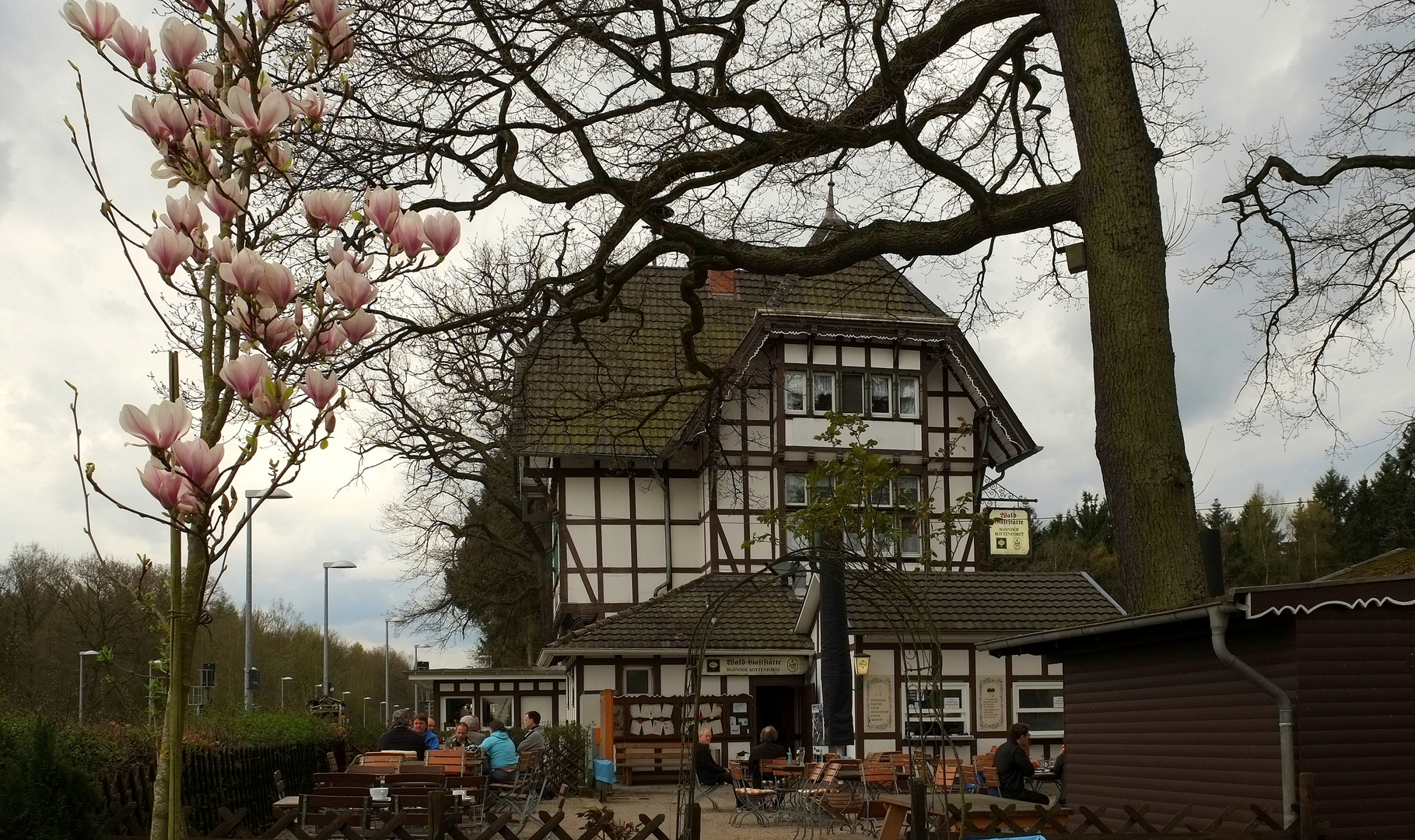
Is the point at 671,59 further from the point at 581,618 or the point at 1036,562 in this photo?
the point at 1036,562

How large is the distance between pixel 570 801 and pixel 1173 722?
14214mm

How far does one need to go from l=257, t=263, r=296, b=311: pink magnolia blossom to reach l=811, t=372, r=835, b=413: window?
27274 mm

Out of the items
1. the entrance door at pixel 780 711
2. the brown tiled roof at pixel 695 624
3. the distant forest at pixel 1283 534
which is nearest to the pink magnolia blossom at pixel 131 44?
the brown tiled roof at pixel 695 624

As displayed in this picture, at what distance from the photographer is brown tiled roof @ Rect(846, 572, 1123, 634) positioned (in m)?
27.2

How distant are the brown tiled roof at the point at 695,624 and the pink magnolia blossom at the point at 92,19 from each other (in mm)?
23839

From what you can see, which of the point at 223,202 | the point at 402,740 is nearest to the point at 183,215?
the point at 223,202

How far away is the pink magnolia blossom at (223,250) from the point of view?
3900 mm

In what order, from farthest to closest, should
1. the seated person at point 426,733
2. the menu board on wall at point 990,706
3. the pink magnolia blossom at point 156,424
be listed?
the menu board on wall at point 990,706, the seated person at point 426,733, the pink magnolia blossom at point 156,424

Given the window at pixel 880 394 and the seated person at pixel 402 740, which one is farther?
the window at pixel 880 394

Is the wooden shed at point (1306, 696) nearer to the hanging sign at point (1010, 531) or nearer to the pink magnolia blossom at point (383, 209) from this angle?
the pink magnolia blossom at point (383, 209)

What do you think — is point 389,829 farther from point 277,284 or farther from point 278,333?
point 277,284

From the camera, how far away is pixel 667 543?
3184cm

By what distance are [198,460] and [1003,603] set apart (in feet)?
85.8

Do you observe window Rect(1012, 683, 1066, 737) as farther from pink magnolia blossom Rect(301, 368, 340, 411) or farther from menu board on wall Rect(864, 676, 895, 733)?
pink magnolia blossom Rect(301, 368, 340, 411)
